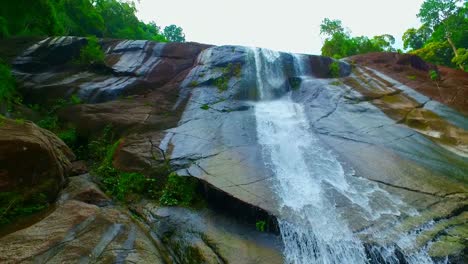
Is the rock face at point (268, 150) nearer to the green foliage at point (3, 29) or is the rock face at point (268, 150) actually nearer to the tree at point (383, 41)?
the green foliage at point (3, 29)

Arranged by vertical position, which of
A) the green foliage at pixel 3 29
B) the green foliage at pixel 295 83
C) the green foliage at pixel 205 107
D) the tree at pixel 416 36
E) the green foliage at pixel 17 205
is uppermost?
the tree at pixel 416 36

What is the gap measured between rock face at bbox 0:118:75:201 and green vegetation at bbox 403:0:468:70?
86.4 ft

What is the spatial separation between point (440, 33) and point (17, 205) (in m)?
33.9

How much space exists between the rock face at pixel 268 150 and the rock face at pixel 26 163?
0.65 metres

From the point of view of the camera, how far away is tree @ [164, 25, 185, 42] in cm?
4609

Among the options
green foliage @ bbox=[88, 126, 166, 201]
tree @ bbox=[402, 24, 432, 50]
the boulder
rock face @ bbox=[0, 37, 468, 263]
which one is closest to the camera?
the boulder

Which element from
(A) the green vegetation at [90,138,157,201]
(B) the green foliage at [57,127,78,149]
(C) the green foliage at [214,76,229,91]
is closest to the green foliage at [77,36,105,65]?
(B) the green foliage at [57,127,78,149]

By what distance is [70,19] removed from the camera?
21.1 metres

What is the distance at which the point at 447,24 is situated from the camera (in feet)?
90.9

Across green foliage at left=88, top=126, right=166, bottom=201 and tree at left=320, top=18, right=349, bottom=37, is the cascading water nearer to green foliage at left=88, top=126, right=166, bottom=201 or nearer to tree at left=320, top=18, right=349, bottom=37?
green foliage at left=88, top=126, right=166, bottom=201

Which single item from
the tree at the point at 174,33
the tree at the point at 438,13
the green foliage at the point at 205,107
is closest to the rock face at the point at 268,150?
the green foliage at the point at 205,107

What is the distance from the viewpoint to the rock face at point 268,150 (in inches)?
249

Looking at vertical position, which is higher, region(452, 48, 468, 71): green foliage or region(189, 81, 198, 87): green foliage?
region(452, 48, 468, 71): green foliage

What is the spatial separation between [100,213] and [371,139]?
28.3 feet
